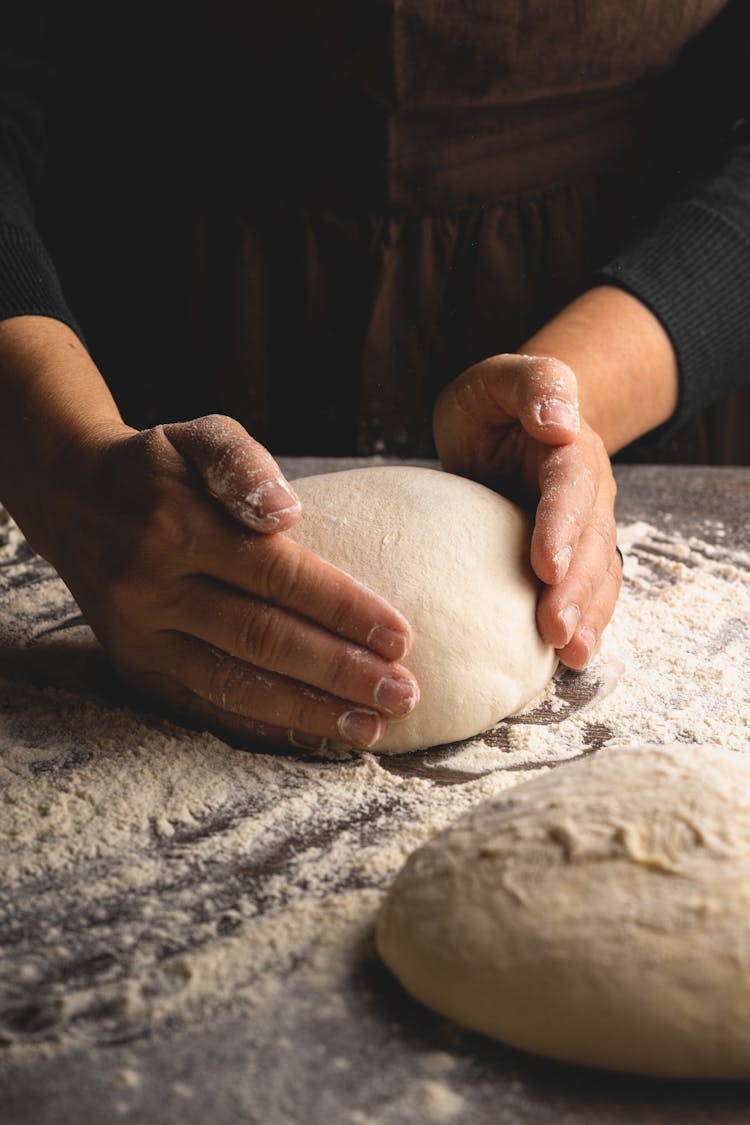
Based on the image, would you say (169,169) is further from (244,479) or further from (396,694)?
(396,694)

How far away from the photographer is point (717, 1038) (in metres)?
0.62

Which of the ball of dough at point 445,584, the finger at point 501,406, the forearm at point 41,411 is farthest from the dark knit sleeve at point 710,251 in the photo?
the forearm at point 41,411

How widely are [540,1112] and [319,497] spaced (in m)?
0.70

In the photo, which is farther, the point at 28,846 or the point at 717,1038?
the point at 28,846

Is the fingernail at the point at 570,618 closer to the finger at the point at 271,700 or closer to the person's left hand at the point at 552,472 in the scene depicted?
the person's left hand at the point at 552,472

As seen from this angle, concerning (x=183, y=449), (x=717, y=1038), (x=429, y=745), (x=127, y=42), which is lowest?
(x=429, y=745)

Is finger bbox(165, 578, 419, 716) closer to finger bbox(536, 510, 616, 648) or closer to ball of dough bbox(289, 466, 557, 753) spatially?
ball of dough bbox(289, 466, 557, 753)

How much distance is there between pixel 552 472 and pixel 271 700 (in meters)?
0.43

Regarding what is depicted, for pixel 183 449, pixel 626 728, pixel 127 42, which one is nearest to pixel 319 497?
pixel 183 449

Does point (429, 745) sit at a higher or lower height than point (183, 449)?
lower

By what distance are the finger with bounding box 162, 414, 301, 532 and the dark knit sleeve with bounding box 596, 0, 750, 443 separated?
2.92ft

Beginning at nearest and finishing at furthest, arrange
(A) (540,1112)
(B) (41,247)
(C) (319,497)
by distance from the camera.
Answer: (A) (540,1112) < (C) (319,497) < (B) (41,247)

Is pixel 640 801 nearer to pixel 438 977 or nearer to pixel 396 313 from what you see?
pixel 438 977

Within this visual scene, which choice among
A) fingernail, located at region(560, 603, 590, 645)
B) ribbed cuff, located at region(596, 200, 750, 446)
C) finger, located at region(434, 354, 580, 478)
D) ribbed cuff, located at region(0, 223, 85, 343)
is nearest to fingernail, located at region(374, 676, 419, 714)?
fingernail, located at region(560, 603, 590, 645)
